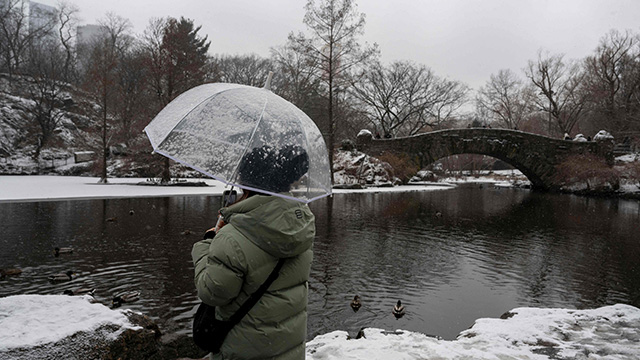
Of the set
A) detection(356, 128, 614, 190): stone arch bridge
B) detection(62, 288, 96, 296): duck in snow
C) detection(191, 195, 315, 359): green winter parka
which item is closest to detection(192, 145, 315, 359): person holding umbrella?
detection(191, 195, 315, 359): green winter parka

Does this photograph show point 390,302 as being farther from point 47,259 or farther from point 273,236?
point 47,259

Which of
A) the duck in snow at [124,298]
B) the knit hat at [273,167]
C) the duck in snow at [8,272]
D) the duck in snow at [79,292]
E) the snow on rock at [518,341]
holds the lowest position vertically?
the snow on rock at [518,341]

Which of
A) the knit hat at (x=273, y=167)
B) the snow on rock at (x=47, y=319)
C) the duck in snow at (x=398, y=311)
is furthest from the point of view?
the duck in snow at (x=398, y=311)

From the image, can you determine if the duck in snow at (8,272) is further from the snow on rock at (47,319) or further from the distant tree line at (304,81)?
the distant tree line at (304,81)

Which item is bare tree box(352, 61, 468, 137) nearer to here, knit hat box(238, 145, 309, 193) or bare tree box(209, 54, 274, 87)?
bare tree box(209, 54, 274, 87)

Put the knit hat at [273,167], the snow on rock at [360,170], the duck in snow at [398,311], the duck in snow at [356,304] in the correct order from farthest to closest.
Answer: the snow on rock at [360,170] → the duck in snow at [356,304] → the duck in snow at [398,311] → the knit hat at [273,167]

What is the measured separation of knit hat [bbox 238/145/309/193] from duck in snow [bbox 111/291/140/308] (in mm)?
4157

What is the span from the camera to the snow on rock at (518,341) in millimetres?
3793

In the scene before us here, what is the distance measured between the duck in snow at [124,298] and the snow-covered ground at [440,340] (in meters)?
1.13

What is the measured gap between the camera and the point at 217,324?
1.93 m

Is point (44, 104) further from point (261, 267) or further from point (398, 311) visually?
point (261, 267)

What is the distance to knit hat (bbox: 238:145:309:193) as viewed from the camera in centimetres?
206

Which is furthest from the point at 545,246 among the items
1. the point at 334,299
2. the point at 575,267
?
the point at 334,299

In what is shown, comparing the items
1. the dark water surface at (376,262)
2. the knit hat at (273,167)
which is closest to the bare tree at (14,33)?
the dark water surface at (376,262)
